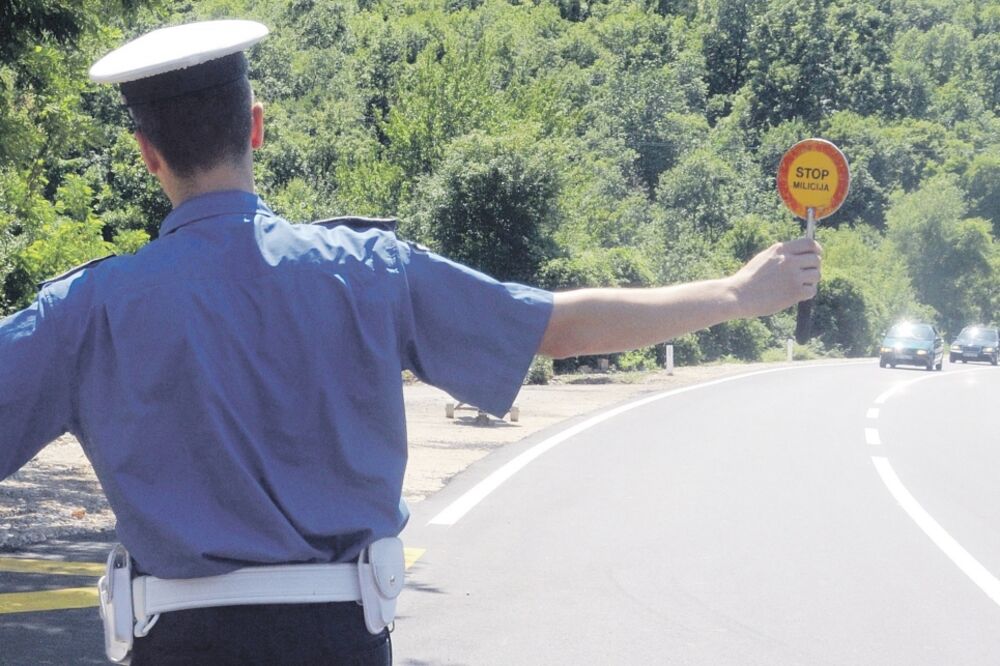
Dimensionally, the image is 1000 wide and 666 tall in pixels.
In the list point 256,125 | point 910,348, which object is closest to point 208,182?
point 256,125

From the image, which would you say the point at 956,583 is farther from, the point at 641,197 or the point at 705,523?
the point at 641,197

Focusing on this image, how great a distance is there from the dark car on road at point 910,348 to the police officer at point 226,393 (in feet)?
133

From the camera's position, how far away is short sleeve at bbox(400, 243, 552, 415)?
2.05 m

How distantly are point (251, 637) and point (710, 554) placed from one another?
7.29m

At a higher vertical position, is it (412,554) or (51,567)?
(51,567)

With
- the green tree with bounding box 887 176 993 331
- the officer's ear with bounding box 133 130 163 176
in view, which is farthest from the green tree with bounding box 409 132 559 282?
the green tree with bounding box 887 176 993 331

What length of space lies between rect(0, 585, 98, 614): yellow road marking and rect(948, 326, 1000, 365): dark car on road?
50390 millimetres

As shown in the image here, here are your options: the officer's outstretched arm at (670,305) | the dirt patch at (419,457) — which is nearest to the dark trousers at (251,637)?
the officer's outstretched arm at (670,305)

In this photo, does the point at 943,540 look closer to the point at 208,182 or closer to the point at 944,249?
the point at 208,182

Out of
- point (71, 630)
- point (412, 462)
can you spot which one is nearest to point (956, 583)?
point (71, 630)

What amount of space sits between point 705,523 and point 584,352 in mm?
8324

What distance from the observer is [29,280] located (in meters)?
15.5

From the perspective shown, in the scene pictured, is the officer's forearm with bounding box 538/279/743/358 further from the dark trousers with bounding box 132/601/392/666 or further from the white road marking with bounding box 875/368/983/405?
the white road marking with bounding box 875/368/983/405

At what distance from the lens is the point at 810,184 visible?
3.14 m
